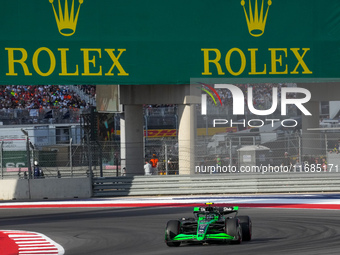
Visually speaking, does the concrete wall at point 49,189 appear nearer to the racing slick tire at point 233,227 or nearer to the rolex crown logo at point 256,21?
the rolex crown logo at point 256,21

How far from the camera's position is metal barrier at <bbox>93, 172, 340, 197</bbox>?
73.4 ft

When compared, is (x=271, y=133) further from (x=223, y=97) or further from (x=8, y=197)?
(x=8, y=197)

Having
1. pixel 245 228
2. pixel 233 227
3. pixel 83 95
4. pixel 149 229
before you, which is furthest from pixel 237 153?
pixel 83 95

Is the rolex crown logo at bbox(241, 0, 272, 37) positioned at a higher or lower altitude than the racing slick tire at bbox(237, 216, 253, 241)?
higher

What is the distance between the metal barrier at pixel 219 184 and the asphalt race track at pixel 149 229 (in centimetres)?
382

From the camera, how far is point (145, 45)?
2273cm

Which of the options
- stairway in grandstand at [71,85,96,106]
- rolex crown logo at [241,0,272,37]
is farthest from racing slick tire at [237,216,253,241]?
stairway in grandstand at [71,85,96,106]

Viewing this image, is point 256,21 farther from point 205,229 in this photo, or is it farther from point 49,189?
point 205,229

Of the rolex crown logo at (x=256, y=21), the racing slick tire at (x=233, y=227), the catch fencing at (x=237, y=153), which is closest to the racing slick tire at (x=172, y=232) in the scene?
the racing slick tire at (x=233, y=227)

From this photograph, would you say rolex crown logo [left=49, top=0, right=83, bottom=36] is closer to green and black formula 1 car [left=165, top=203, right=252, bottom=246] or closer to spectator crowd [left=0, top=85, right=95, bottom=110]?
green and black formula 1 car [left=165, top=203, right=252, bottom=246]

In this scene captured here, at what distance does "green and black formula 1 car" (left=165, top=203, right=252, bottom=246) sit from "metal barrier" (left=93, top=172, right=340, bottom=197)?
1191 cm

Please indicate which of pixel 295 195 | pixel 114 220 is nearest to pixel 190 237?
pixel 114 220

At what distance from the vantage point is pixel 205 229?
394 inches

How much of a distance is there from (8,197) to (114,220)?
8.08m
